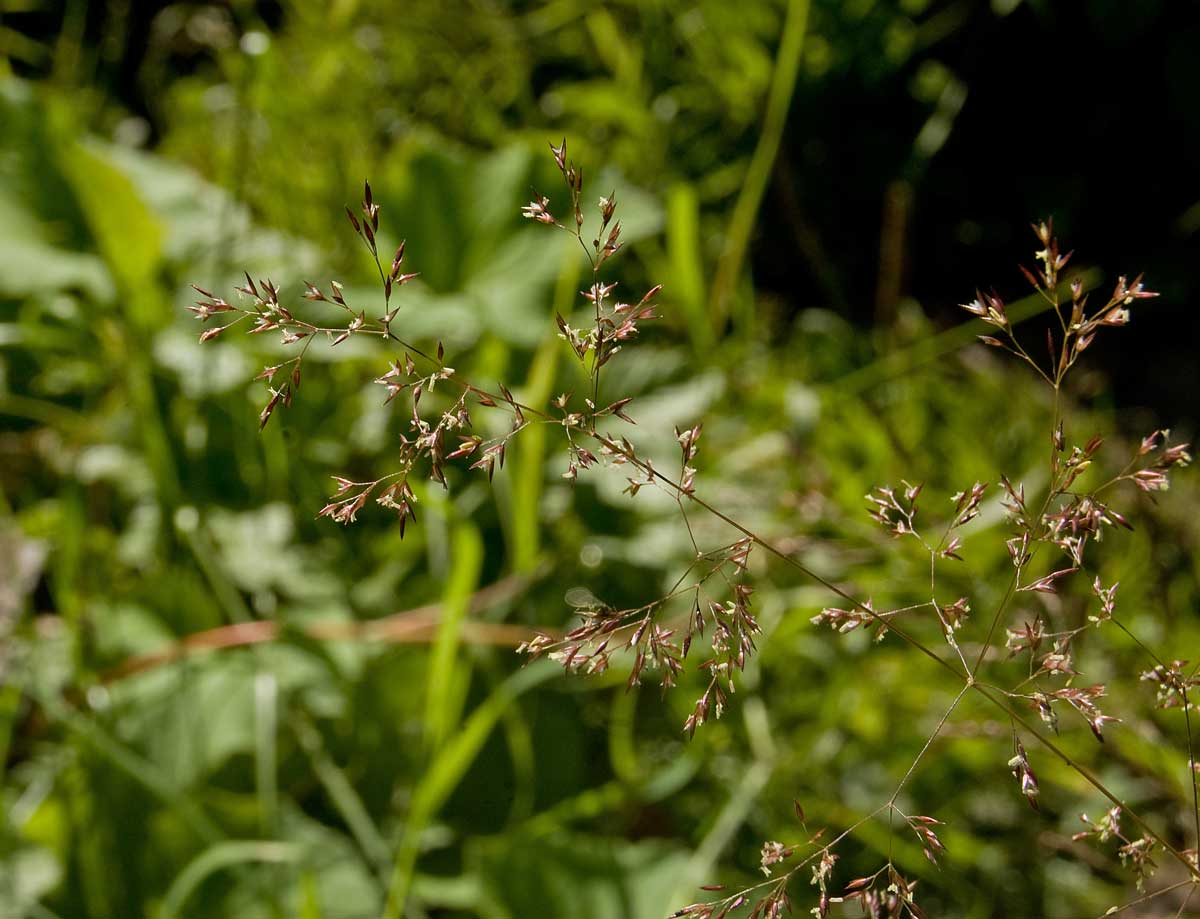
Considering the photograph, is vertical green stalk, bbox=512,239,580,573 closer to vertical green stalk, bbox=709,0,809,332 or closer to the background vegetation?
the background vegetation

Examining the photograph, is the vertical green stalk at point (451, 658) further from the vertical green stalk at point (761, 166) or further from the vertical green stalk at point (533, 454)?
the vertical green stalk at point (761, 166)

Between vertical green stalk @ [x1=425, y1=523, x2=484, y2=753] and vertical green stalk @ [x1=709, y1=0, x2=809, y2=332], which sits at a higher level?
vertical green stalk @ [x1=709, y1=0, x2=809, y2=332]

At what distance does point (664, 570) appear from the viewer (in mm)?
1348

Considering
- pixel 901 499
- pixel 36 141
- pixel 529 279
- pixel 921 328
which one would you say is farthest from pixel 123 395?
pixel 921 328

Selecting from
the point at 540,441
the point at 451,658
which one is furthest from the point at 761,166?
the point at 451,658

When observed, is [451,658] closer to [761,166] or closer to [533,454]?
[533,454]

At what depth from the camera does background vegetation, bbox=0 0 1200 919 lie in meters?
1.16

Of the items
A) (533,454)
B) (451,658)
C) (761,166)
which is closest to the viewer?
(451,658)

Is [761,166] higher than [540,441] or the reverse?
higher

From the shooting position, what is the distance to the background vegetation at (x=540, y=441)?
45.7 inches

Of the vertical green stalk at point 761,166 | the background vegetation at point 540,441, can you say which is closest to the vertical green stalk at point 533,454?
the background vegetation at point 540,441

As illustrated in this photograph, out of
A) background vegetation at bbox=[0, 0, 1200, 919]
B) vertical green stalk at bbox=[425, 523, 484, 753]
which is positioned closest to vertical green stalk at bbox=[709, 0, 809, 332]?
background vegetation at bbox=[0, 0, 1200, 919]

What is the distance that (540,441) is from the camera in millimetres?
1339

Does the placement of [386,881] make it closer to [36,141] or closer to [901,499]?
[901,499]
